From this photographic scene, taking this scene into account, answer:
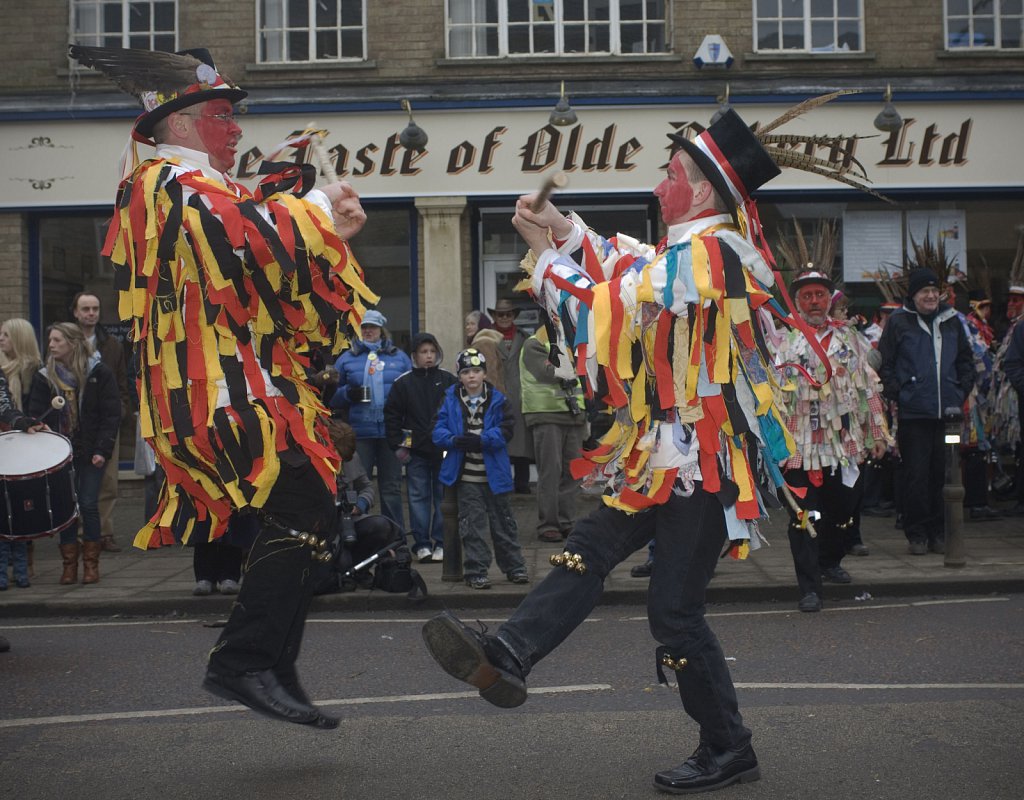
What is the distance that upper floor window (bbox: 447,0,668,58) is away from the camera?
1333 centimetres

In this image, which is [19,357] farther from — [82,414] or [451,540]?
[451,540]

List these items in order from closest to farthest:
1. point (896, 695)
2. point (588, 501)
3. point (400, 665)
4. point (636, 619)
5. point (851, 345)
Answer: point (896, 695) → point (400, 665) → point (636, 619) → point (851, 345) → point (588, 501)

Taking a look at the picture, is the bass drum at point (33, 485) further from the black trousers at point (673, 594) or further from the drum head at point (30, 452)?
the black trousers at point (673, 594)

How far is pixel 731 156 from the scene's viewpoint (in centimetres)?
398

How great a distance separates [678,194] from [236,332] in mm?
1450

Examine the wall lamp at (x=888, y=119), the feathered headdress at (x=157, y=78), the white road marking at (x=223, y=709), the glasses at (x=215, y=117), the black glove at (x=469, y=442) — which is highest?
the wall lamp at (x=888, y=119)

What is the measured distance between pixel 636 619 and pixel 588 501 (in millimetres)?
5423

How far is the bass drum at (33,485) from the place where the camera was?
7637 mm

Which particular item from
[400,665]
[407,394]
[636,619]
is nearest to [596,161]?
[407,394]

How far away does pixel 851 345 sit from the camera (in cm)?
802

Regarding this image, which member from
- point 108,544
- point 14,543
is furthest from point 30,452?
point 108,544

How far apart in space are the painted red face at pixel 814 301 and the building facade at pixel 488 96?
5800 mm

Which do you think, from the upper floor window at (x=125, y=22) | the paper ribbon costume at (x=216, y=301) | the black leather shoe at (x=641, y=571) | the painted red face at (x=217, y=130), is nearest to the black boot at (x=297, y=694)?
the paper ribbon costume at (x=216, y=301)

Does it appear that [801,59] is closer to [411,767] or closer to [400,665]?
[400,665]
